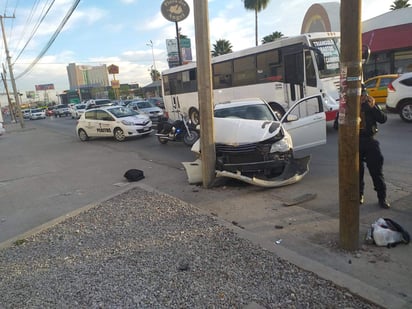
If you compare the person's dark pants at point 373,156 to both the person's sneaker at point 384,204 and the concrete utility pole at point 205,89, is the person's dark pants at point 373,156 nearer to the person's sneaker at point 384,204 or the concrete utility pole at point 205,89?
the person's sneaker at point 384,204

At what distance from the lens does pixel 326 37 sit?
12500mm

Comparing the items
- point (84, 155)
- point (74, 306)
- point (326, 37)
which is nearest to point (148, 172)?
point (84, 155)

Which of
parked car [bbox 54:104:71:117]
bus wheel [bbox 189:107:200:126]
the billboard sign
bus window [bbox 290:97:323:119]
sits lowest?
parked car [bbox 54:104:71:117]

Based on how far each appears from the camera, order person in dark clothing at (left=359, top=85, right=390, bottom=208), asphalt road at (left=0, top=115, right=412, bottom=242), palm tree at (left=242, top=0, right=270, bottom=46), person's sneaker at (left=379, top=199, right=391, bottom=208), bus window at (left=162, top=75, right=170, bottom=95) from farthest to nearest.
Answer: palm tree at (left=242, top=0, right=270, bottom=46) < bus window at (left=162, top=75, right=170, bottom=95) < asphalt road at (left=0, top=115, right=412, bottom=242) < person's sneaker at (left=379, top=199, right=391, bottom=208) < person in dark clothing at (left=359, top=85, right=390, bottom=208)

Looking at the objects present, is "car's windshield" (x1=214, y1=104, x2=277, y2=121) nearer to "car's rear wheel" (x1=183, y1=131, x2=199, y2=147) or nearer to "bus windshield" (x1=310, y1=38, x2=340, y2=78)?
"car's rear wheel" (x1=183, y1=131, x2=199, y2=147)

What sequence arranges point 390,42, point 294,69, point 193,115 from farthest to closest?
point 390,42, point 193,115, point 294,69

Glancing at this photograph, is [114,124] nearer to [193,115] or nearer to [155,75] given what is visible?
[193,115]

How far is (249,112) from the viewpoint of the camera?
829 cm

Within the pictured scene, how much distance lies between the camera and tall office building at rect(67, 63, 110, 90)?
101688mm

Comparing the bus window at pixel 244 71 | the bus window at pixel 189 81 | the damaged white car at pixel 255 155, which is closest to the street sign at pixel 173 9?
the bus window at pixel 189 81

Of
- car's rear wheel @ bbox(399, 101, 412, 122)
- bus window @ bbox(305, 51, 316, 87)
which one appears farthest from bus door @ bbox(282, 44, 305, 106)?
car's rear wheel @ bbox(399, 101, 412, 122)

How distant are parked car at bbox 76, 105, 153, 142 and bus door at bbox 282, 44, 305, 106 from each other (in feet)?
21.5

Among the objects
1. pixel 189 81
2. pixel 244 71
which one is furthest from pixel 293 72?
pixel 189 81

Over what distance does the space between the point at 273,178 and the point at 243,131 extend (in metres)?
1.05
